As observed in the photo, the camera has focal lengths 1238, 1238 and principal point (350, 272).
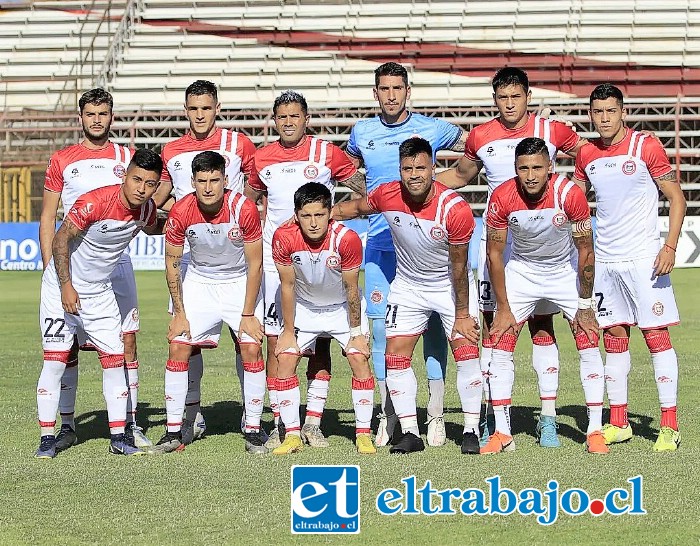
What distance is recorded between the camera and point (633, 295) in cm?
758

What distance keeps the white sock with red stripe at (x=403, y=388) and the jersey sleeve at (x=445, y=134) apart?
4.80ft

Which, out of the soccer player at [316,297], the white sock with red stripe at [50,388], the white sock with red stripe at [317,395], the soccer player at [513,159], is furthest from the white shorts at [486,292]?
the white sock with red stripe at [50,388]

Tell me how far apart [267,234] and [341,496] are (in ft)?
8.84

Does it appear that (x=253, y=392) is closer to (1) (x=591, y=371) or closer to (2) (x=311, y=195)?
(2) (x=311, y=195)

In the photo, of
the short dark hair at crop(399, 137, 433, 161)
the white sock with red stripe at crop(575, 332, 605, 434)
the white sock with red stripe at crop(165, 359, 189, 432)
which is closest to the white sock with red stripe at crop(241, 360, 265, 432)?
the white sock with red stripe at crop(165, 359, 189, 432)

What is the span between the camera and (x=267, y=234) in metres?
8.03

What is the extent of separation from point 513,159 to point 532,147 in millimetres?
633

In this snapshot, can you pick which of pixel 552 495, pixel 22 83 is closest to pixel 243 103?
pixel 22 83

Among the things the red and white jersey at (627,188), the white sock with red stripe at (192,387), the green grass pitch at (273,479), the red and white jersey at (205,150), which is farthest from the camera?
the white sock with red stripe at (192,387)

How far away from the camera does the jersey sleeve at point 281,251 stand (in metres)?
7.36

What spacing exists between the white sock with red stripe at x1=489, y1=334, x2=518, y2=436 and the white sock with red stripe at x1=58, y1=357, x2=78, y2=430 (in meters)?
2.69

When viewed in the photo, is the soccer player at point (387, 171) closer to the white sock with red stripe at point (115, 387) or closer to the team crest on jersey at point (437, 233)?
the team crest on jersey at point (437, 233)

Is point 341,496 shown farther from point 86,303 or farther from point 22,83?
point 22,83

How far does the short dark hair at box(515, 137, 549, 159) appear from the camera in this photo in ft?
23.0
